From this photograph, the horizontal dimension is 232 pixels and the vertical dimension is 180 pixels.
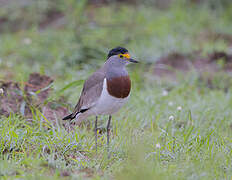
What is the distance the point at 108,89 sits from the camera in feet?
12.6

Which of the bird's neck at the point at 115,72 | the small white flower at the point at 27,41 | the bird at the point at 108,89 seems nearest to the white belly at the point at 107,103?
the bird at the point at 108,89

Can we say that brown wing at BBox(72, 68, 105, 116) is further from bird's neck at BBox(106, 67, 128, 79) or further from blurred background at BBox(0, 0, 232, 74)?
blurred background at BBox(0, 0, 232, 74)

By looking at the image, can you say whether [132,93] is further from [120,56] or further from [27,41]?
[27,41]

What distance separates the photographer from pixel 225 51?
7.62 meters

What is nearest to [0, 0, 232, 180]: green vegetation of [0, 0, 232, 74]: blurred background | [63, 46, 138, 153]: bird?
[0, 0, 232, 74]: blurred background

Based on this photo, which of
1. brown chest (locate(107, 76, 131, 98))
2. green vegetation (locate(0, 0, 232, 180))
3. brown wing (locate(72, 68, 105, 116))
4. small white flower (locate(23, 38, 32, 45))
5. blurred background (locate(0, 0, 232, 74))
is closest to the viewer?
green vegetation (locate(0, 0, 232, 180))

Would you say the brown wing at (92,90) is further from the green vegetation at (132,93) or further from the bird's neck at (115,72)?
the green vegetation at (132,93)

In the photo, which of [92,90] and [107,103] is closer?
[107,103]

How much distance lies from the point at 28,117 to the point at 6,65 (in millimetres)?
2702

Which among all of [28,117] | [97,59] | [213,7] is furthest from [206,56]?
[28,117]

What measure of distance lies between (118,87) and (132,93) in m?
1.79

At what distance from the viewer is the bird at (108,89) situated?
384 cm

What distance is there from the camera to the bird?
12.6 ft

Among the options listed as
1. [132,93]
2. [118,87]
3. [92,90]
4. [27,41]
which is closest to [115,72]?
[118,87]
